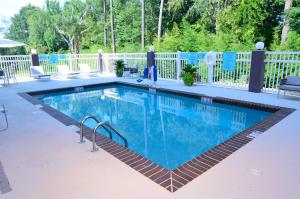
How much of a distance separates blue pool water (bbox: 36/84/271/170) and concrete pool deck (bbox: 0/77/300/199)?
3.32 ft

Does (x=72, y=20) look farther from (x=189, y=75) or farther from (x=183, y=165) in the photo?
(x=183, y=165)

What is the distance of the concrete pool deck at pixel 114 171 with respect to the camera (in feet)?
7.55

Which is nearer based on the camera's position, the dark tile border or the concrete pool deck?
the concrete pool deck

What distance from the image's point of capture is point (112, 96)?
8688 mm

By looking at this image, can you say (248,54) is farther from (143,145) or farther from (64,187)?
(64,187)

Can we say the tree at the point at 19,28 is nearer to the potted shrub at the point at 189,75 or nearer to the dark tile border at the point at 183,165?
the potted shrub at the point at 189,75

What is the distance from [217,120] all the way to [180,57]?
454 centimetres

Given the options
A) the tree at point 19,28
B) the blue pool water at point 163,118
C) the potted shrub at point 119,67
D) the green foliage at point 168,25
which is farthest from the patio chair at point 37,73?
the tree at point 19,28

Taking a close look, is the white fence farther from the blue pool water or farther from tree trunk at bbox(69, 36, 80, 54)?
tree trunk at bbox(69, 36, 80, 54)

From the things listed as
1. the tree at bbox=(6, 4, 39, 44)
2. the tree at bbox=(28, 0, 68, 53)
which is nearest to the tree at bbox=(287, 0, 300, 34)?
the tree at bbox=(28, 0, 68, 53)

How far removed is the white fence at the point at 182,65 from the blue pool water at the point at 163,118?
1.98 metres

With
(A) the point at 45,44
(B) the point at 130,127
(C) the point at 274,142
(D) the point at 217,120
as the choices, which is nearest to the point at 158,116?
(B) the point at 130,127

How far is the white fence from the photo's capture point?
23.9 feet

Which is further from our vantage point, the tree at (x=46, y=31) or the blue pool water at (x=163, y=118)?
the tree at (x=46, y=31)
